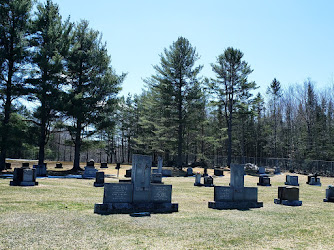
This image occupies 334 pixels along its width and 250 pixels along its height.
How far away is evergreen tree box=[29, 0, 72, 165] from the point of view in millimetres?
25453

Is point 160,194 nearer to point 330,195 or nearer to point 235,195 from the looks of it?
point 235,195

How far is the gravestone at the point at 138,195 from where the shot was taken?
9453mm

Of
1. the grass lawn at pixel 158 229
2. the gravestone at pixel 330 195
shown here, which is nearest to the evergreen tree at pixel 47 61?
the grass lawn at pixel 158 229

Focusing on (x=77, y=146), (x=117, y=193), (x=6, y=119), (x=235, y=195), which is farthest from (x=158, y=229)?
(x=77, y=146)

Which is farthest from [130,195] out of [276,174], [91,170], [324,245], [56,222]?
[276,174]

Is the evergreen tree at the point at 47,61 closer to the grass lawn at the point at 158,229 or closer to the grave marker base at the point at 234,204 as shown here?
the grass lawn at the point at 158,229

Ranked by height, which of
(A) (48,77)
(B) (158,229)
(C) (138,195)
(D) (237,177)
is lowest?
(B) (158,229)

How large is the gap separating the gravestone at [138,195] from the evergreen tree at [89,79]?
63.8 ft

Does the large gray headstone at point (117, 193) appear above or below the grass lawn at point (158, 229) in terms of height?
above

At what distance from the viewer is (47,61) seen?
83.7 ft

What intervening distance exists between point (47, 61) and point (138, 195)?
19601 mm

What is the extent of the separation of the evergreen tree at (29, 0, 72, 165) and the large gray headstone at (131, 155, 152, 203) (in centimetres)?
1771

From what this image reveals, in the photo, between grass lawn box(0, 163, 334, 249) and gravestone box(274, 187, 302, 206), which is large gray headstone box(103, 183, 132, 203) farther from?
gravestone box(274, 187, 302, 206)

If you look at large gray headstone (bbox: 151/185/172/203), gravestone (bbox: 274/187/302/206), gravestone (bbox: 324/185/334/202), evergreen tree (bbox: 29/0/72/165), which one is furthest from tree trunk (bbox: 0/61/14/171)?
gravestone (bbox: 324/185/334/202)
